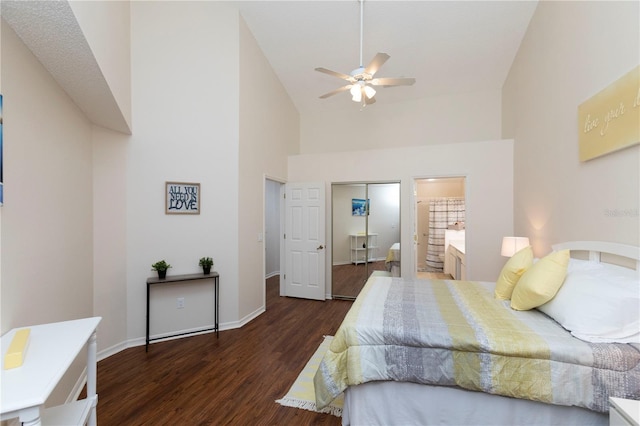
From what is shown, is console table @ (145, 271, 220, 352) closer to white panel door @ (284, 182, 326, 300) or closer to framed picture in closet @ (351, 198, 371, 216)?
white panel door @ (284, 182, 326, 300)

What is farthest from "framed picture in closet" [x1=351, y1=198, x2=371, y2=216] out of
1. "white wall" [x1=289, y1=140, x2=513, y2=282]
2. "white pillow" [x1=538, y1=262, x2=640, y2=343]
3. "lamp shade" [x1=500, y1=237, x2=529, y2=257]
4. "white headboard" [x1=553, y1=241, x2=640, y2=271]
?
"white pillow" [x1=538, y1=262, x2=640, y2=343]

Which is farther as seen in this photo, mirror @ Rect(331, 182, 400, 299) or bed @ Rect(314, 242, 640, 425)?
mirror @ Rect(331, 182, 400, 299)

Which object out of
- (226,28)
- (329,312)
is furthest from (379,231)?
(226,28)

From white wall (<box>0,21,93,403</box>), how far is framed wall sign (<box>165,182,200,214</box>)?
0.72 meters

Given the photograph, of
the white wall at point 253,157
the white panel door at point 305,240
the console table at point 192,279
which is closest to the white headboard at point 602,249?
the white panel door at point 305,240

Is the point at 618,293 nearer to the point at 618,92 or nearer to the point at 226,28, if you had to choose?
the point at 618,92

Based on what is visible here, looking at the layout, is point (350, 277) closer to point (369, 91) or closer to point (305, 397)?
point (305, 397)

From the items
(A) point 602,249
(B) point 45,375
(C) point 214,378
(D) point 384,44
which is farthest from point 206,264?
(D) point 384,44

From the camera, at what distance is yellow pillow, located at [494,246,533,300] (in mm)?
2256

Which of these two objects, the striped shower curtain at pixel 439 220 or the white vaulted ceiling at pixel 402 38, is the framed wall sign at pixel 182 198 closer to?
the white vaulted ceiling at pixel 402 38

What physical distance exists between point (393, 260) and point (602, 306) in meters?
3.07

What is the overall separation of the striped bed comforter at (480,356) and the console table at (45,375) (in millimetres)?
1324

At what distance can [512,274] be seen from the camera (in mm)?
2277

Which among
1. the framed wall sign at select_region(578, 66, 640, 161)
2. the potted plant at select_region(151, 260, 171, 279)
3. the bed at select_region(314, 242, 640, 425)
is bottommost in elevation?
the bed at select_region(314, 242, 640, 425)
